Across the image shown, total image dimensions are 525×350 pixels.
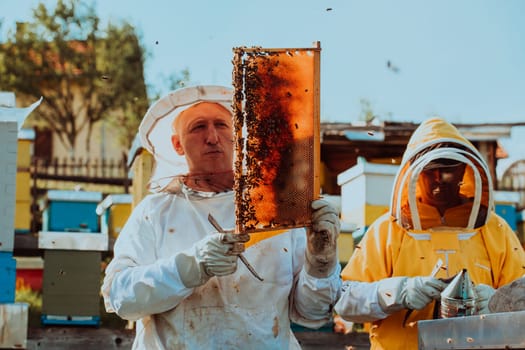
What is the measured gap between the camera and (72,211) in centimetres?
977

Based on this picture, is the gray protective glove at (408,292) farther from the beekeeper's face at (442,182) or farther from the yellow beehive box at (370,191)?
the yellow beehive box at (370,191)

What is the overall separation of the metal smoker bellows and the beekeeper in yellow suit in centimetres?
38

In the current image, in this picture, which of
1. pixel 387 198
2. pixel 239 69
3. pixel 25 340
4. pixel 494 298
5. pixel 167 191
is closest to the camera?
pixel 494 298

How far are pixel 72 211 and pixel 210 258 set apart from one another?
6.63m

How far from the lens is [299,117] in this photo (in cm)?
350

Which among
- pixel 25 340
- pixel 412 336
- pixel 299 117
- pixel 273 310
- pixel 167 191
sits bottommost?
pixel 25 340

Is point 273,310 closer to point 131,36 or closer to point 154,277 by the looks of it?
point 154,277

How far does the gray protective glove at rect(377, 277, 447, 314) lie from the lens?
→ 431 centimetres

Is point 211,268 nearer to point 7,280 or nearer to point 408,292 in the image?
A: point 408,292

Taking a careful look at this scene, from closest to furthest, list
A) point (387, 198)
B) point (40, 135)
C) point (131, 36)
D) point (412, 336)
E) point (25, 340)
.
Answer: point (412, 336) → point (25, 340) → point (387, 198) → point (131, 36) → point (40, 135)

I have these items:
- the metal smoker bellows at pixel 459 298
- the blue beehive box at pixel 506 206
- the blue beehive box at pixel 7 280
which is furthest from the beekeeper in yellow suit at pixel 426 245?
the blue beehive box at pixel 506 206

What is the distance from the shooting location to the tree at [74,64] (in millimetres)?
23281

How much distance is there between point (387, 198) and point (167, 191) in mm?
5273

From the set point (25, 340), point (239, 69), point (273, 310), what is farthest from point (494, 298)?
point (25, 340)
